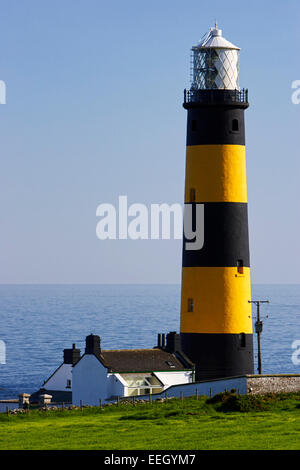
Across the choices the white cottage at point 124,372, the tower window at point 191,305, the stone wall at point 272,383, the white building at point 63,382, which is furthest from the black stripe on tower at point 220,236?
the white building at point 63,382

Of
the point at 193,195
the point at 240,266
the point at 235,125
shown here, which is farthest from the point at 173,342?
the point at 235,125

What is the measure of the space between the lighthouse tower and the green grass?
3.77m

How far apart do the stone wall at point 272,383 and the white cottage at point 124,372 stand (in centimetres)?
573

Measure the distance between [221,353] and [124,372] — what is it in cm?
549

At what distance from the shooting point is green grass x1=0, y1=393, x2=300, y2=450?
4562 cm

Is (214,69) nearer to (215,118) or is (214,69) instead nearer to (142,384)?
(215,118)

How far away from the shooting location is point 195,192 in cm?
6109

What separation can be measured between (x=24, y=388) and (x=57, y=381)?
37366 mm

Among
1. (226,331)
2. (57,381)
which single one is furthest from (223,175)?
(57,381)

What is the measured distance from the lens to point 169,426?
50.7 m

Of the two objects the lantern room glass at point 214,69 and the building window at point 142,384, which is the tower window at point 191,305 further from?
the lantern room glass at point 214,69

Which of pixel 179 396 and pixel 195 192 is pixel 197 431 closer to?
pixel 179 396

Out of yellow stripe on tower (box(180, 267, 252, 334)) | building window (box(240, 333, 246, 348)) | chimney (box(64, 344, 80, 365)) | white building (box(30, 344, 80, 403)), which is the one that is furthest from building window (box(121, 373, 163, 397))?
building window (box(240, 333, 246, 348))

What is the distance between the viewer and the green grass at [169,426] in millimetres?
45625
